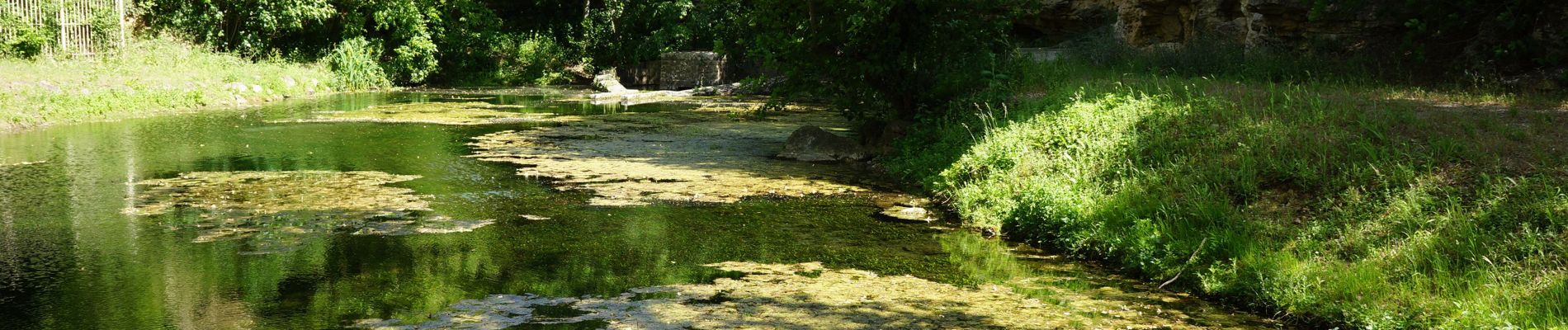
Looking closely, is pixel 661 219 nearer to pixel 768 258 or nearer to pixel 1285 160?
pixel 768 258

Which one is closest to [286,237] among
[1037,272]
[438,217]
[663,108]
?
[438,217]

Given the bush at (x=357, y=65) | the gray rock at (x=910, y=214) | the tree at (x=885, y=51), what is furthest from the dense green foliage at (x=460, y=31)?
the gray rock at (x=910, y=214)

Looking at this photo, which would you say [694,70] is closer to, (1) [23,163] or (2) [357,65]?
(2) [357,65]

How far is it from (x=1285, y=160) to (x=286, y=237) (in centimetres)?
631

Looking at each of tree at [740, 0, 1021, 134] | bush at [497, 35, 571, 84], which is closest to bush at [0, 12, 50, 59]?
bush at [497, 35, 571, 84]

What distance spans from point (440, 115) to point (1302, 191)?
44.0ft

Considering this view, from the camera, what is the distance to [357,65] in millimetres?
24984

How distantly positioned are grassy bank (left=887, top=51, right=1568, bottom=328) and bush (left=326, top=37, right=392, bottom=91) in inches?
678

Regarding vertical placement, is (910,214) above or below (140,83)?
below

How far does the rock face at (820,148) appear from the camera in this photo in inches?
468

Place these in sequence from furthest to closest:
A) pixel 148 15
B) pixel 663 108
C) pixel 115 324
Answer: pixel 148 15, pixel 663 108, pixel 115 324

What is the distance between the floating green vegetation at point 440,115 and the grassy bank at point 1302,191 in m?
7.87

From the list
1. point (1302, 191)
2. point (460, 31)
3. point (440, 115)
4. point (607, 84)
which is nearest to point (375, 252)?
point (1302, 191)

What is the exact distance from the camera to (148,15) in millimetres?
23578
